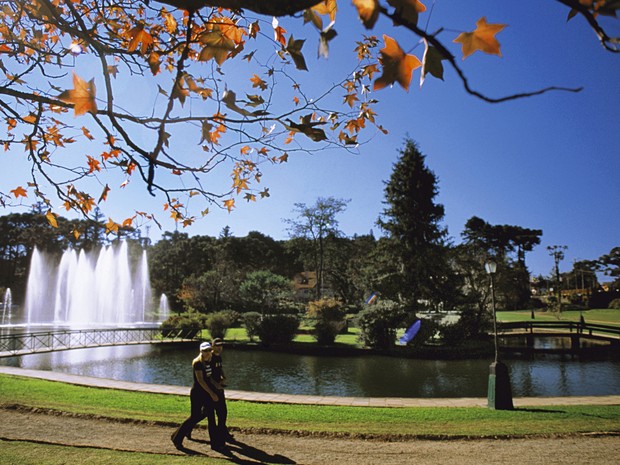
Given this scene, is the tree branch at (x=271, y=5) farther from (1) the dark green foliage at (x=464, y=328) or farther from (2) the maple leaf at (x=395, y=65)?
(1) the dark green foliage at (x=464, y=328)

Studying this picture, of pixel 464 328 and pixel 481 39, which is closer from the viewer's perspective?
pixel 481 39

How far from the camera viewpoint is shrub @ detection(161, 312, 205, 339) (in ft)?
89.8

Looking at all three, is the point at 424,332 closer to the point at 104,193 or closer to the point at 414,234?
the point at 414,234

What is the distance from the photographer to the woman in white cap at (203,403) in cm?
708

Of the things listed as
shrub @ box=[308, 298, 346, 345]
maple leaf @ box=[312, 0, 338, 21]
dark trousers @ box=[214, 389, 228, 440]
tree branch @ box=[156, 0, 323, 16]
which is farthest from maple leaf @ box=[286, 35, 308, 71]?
shrub @ box=[308, 298, 346, 345]

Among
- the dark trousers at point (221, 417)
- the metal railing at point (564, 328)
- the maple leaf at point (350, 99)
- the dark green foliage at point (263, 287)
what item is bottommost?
the metal railing at point (564, 328)

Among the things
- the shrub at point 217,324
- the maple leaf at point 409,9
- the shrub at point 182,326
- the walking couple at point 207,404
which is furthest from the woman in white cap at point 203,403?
the shrub at point 182,326

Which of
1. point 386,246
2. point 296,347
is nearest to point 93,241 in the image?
point 386,246

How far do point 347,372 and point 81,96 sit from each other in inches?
671

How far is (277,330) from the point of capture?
25391mm

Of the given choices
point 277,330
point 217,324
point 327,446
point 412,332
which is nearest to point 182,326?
point 217,324

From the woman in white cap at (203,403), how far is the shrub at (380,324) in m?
17.0

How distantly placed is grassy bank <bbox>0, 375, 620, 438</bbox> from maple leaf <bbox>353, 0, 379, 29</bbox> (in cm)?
790

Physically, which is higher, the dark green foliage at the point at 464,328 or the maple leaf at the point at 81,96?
the maple leaf at the point at 81,96
